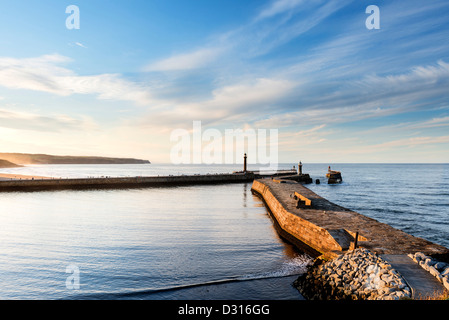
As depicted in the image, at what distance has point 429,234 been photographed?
15969mm

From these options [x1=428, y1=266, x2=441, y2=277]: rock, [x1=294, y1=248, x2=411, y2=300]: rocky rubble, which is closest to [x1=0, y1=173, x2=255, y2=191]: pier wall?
[x1=294, y1=248, x2=411, y2=300]: rocky rubble

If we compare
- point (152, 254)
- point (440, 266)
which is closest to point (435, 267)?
point (440, 266)

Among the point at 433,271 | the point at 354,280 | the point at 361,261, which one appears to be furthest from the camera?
the point at 361,261

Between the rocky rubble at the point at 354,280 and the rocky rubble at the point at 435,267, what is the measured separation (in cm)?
93

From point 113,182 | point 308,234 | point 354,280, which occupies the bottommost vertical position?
point 308,234

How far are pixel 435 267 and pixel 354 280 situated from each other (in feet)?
7.22

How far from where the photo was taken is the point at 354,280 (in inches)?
291

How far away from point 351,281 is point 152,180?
43.4 metres

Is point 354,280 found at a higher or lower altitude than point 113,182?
lower

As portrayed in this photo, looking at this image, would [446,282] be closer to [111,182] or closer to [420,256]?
[420,256]
